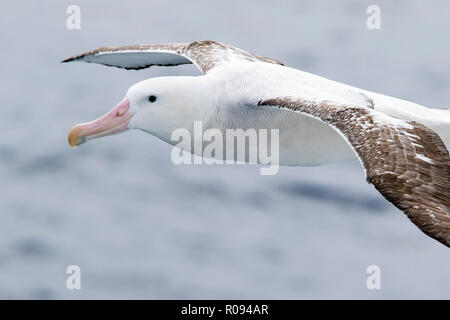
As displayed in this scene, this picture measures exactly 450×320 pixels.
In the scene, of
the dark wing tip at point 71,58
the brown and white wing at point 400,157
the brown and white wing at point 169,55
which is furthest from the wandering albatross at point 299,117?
the dark wing tip at point 71,58

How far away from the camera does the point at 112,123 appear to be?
10680 mm

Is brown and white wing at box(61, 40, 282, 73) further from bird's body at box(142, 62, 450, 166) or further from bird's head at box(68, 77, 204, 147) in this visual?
bird's head at box(68, 77, 204, 147)

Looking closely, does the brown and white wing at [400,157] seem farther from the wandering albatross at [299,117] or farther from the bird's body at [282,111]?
the bird's body at [282,111]

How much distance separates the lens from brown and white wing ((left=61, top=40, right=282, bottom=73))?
1218 centimetres

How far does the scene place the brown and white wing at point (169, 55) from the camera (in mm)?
12180

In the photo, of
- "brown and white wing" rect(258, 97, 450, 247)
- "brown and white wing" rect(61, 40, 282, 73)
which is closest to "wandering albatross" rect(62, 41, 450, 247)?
"brown and white wing" rect(258, 97, 450, 247)

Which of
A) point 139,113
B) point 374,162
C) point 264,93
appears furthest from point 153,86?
point 374,162

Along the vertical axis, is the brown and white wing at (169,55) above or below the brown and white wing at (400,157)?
above

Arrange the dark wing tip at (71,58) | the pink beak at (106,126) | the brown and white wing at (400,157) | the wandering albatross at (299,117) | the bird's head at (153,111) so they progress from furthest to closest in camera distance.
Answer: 1. the dark wing tip at (71,58)
2. the pink beak at (106,126)
3. the bird's head at (153,111)
4. the wandering albatross at (299,117)
5. the brown and white wing at (400,157)

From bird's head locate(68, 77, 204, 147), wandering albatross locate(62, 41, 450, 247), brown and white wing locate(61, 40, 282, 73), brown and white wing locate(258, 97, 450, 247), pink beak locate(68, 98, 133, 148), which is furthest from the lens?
brown and white wing locate(61, 40, 282, 73)

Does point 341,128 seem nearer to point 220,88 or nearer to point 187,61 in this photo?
point 220,88

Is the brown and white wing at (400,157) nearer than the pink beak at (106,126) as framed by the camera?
Yes

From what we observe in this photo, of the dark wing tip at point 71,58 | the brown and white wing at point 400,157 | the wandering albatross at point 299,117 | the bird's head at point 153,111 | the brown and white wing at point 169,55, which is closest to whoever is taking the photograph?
the brown and white wing at point 400,157

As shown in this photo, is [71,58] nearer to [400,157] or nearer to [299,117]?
[299,117]
